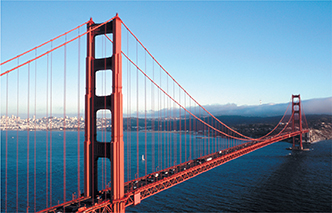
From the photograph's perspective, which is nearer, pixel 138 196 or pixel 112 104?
pixel 112 104

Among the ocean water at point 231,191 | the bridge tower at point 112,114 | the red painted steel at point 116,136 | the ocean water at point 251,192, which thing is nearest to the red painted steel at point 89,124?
the bridge tower at point 112,114

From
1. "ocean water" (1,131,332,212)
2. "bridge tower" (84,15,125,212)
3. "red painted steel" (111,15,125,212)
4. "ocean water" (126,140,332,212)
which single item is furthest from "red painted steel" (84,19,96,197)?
"ocean water" (126,140,332,212)

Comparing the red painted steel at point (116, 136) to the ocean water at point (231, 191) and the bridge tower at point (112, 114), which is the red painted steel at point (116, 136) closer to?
the bridge tower at point (112, 114)

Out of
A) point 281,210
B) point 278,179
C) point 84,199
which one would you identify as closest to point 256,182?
point 278,179

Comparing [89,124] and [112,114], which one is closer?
[112,114]

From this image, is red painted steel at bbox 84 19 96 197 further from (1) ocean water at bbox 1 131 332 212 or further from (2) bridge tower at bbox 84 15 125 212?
(1) ocean water at bbox 1 131 332 212

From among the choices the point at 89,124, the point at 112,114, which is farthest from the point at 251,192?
the point at 89,124

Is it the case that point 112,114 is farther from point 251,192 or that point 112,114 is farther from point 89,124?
point 251,192

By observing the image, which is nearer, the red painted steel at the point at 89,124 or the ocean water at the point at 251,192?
the red painted steel at the point at 89,124

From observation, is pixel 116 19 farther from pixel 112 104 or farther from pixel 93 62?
pixel 112 104
